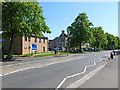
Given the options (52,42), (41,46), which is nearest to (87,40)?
(41,46)

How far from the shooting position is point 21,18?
4453 centimetres

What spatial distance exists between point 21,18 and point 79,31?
68.0 metres

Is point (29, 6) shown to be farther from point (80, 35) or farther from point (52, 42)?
point (52, 42)

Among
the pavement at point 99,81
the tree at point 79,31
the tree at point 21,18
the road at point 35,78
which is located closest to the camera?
the pavement at point 99,81

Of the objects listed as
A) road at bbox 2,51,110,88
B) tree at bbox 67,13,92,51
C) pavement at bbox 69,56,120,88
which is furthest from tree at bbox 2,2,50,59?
tree at bbox 67,13,92,51

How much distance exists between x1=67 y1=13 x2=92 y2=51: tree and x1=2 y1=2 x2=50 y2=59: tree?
63556 millimetres

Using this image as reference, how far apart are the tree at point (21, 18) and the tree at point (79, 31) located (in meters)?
63.6

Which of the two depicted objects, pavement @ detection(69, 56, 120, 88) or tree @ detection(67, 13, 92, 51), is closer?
pavement @ detection(69, 56, 120, 88)

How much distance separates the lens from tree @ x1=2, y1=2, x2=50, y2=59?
44.4 m

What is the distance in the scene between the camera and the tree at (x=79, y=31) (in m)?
110

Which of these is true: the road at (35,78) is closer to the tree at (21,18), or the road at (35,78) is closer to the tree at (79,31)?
the tree at (21,18)

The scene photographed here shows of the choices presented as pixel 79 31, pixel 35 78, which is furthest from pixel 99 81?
pixel 79 31

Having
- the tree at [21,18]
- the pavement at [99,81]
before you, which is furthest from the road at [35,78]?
the tree at [21,18]

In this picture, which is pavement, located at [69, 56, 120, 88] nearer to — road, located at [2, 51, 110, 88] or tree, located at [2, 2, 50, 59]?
road, located at [2, 51, 110, 88]
